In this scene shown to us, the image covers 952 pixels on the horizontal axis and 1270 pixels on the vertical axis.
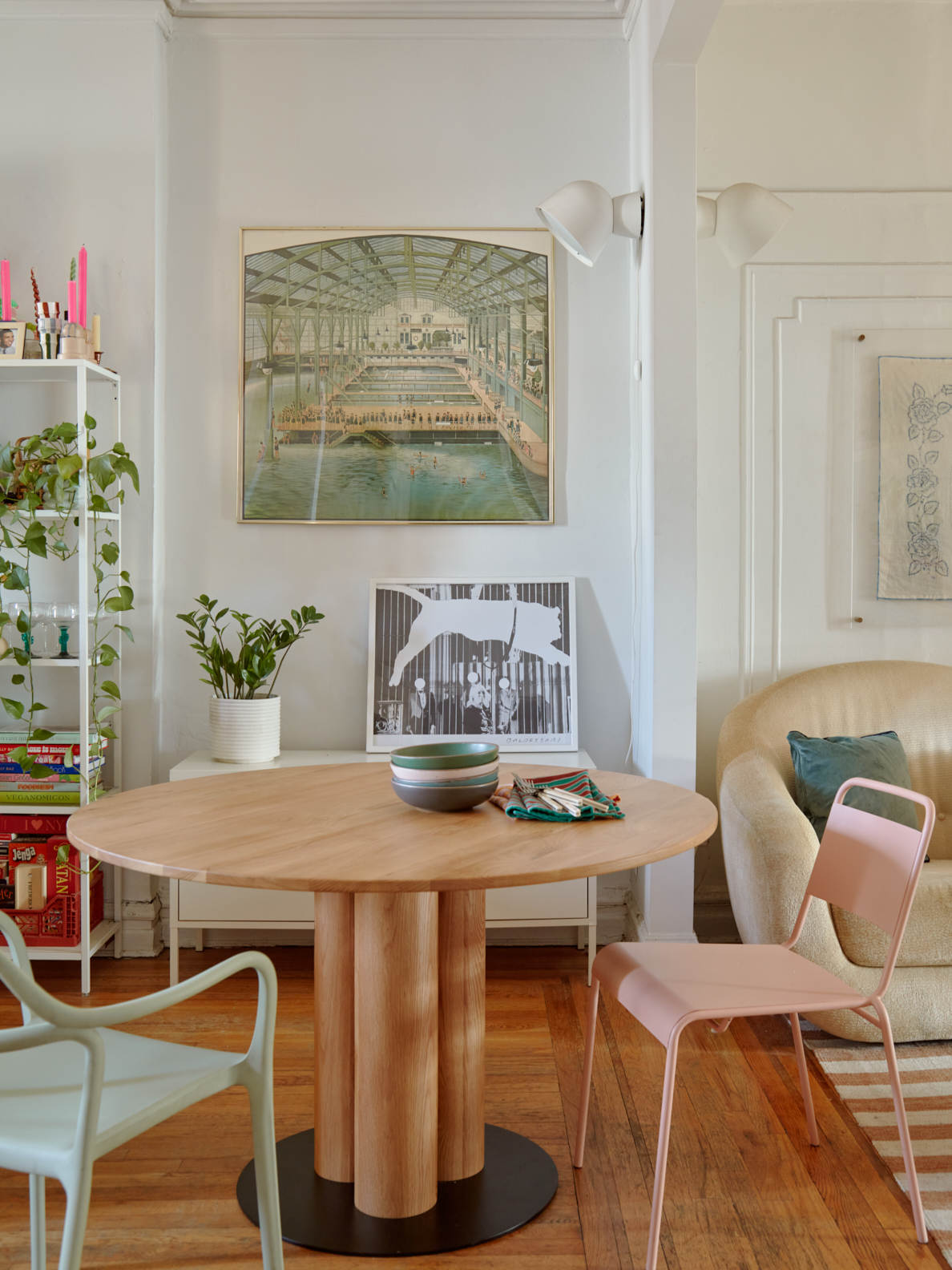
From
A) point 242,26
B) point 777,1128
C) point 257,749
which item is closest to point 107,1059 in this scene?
point 777,1128

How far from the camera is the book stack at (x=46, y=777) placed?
3.00 m

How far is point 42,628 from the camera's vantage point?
308 cm

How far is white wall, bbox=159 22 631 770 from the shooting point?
131 inches

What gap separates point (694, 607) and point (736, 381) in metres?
0.95

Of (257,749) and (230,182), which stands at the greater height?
(230,182)

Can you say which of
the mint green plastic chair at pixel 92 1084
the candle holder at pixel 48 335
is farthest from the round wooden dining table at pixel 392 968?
the candle holder at pixel 48 335

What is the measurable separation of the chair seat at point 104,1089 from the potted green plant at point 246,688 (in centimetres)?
158

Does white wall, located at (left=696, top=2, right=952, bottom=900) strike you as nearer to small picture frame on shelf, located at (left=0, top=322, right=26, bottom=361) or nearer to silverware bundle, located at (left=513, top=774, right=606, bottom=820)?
silverware bundle, located at (left=513, top=774, right=606, bottom=820)

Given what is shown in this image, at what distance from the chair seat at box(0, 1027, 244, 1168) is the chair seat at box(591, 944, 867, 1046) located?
2.31ft

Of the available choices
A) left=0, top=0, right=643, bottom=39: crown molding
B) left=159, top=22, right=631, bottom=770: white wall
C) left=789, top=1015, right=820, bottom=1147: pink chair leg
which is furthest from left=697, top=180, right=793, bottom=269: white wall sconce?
left=789, top=1015, right=820, bottom=1147: pink chair leg

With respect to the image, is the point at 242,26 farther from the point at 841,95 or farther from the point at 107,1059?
the point at 107,1059

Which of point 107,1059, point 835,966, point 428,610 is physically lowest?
point 835,966

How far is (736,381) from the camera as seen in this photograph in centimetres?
345

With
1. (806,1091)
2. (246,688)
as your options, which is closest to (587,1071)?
(806,1091)
